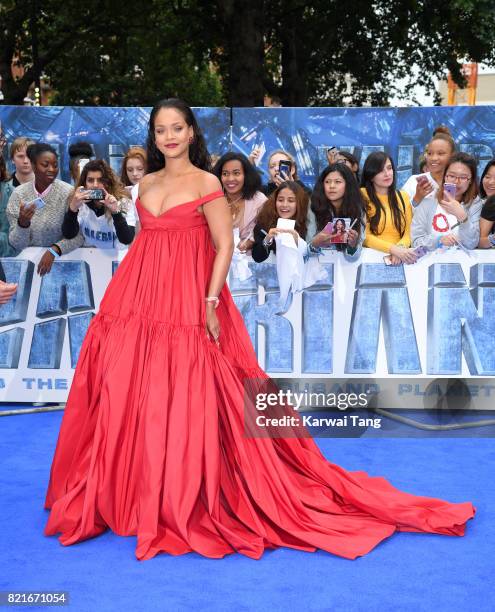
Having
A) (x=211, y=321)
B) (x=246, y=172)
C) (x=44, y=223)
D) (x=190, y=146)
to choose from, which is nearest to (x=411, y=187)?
(x=246, y=172)

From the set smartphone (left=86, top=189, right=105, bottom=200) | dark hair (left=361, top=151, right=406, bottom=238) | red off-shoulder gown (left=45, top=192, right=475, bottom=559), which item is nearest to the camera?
red off-shoulder gown (left=45, top=192, right=475, bottom=559)

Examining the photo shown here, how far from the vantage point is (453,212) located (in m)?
6.41

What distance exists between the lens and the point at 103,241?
21.8 ft

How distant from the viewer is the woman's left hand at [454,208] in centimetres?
637

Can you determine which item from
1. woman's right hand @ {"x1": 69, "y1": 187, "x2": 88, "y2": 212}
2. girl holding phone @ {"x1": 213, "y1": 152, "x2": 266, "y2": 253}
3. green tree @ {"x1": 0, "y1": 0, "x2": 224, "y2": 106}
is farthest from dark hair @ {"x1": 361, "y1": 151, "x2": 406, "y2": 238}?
green tree @ {"x1": 0, "y1": 0, "x2": 224, "y2": 106}

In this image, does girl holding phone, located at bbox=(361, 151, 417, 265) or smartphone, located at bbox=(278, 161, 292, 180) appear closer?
girl holding phone, located at bbox=(361, 151, 417, 265)

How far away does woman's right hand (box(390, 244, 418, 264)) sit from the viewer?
630cm

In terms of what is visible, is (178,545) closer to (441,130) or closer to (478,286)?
(478,286)

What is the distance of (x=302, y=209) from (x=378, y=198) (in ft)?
1.92

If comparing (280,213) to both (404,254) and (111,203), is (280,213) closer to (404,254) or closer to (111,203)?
(404,254)

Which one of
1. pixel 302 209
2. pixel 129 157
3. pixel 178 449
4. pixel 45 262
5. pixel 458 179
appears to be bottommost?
pixel 178 449

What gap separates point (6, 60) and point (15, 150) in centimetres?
1235

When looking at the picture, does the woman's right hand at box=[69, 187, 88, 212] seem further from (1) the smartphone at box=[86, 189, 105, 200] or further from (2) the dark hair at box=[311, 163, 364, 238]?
(2) the dark hair at box=[311, 163, 364, 238]

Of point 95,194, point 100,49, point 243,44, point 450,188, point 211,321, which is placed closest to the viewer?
point 211,321
